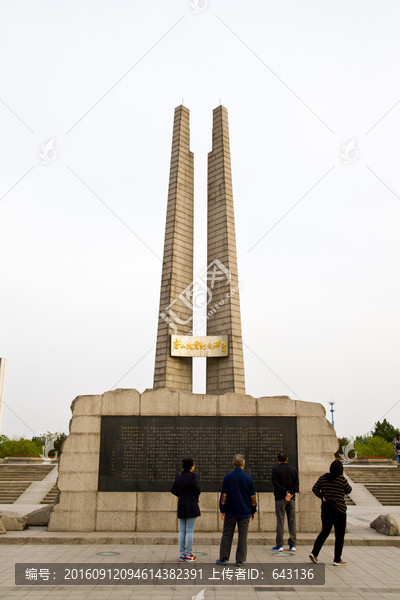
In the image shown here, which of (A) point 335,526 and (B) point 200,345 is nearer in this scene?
(A) point 335,526

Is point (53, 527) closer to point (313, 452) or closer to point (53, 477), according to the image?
point (313, 452)

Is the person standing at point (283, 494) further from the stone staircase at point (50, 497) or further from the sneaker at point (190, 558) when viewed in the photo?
the stone staircase at point (50, 497)

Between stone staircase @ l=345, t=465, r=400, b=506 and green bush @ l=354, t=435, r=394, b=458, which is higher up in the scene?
green bush @ l=354, t=435, r=394, b=458

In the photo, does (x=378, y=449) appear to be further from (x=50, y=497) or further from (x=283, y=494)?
(x=283, y=494)

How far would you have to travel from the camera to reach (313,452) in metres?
9.52

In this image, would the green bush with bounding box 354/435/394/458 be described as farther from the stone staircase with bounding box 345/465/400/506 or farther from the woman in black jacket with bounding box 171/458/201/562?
the woman in black jacket with bounding box 171/458/201/562

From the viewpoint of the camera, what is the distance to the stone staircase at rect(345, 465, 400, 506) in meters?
17.5

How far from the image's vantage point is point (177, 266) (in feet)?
72.9

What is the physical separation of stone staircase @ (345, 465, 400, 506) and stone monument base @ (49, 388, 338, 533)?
9603 mm

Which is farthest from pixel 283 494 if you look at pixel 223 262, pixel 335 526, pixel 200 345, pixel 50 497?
pixel 223 262

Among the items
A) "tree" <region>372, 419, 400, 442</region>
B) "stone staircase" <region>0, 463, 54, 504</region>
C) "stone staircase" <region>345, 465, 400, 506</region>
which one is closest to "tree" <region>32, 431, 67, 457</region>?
"stone staircase" <region>0, 463, 54, 504</region>

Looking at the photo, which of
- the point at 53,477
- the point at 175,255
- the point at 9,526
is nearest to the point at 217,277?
the point at 175,255

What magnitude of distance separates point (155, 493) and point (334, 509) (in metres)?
3.82

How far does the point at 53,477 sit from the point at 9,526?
11441 millimetres
